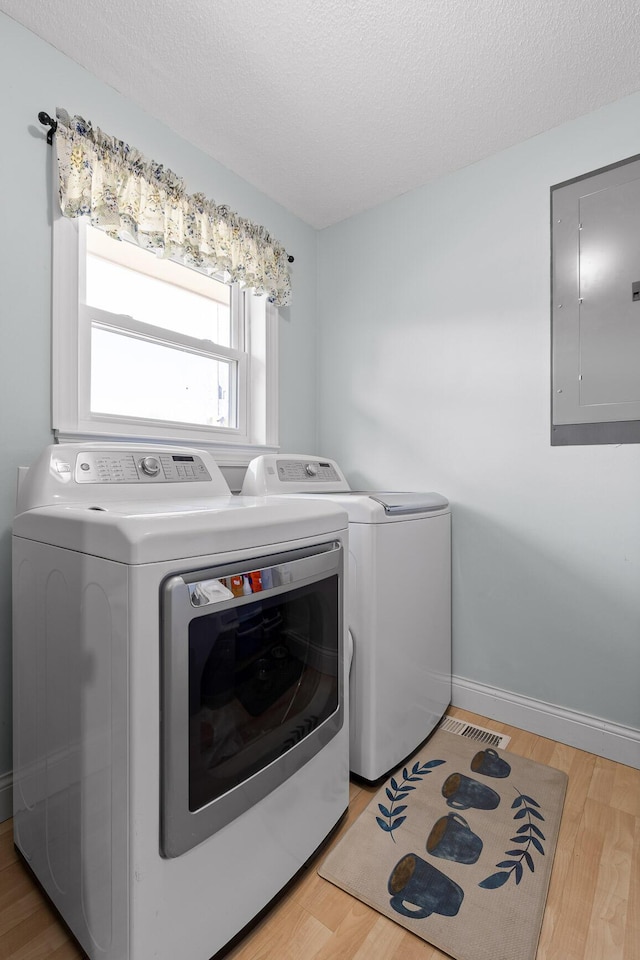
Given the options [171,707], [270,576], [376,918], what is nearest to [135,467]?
[270,576]

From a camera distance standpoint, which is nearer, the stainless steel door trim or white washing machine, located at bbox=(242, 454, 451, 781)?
→ the stainless steel door trim

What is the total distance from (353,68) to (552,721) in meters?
2.51

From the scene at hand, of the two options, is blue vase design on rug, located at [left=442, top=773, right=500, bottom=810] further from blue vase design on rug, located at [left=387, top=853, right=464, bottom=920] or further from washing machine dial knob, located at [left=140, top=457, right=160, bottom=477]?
washing machine dial knob, located at [left=140, top=457, right=160, bottom=477]

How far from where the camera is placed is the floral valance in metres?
1.52

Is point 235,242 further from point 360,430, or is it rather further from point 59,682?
point 59,682

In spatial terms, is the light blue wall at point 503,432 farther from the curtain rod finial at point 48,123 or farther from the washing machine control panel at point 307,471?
the curtain rod finial at point 48,123

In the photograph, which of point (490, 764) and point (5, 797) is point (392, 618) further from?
point (5, 797)

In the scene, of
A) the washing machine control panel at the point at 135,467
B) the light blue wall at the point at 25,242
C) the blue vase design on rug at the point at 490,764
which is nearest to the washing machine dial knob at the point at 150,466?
the washing machine control panel at the point at 135,467

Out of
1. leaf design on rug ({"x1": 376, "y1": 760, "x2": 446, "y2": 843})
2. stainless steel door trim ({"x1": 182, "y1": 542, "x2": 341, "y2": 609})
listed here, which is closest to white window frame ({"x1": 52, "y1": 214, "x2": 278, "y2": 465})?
stainless steel door trim ({"x1": 182, "y1": 542, "x2": 341, "y2": 609})

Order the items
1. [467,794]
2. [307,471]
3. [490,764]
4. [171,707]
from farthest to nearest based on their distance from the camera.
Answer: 1. [307,471]
2. [490,764]
3. [467,794]
4. [171,707]

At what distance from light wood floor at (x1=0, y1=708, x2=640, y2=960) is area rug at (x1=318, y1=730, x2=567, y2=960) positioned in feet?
0.10

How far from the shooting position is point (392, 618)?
5.14 ft

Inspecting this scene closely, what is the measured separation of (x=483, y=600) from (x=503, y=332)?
45.8 inches

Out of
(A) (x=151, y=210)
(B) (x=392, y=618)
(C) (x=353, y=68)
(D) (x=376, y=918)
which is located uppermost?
(C) (x=353, y=68)
